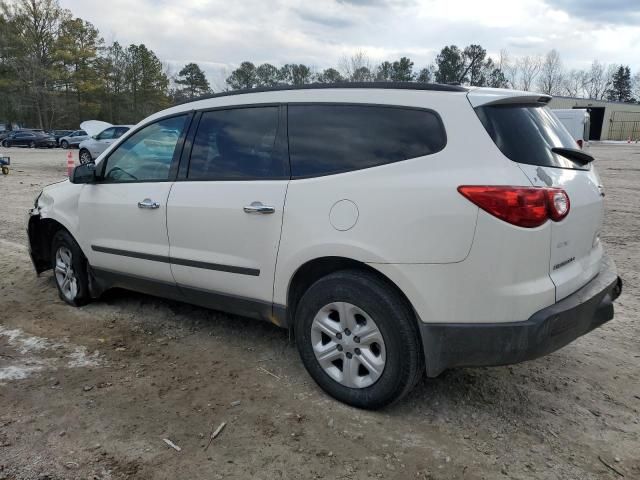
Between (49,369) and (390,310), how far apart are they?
2445 mm

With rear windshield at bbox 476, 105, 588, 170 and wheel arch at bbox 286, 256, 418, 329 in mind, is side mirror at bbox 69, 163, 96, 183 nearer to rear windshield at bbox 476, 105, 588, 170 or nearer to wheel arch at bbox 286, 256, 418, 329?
wheel arch at bbox 286, 256, 418, 329

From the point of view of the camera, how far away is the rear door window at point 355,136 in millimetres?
2793

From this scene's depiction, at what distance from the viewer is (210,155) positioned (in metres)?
3.69

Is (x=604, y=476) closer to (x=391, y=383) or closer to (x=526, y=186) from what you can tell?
(x=391, y=383)

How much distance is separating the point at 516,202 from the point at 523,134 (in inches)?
19.0

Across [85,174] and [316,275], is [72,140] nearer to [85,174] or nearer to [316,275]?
[85,174]

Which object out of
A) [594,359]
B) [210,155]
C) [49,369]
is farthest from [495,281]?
[49,369]

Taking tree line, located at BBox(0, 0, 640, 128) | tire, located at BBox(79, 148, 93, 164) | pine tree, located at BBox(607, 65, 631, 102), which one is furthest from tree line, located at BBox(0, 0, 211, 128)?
pine tree, located at BBox(607, 65, 631, 102)

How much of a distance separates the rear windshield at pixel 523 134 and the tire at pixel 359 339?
0.95 m

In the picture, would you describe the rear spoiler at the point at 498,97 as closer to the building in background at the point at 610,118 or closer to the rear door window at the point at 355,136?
the rear door window at the point at 355,136

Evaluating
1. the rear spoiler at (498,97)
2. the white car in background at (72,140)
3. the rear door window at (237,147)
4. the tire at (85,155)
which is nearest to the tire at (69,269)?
the rear door window at (237,147)

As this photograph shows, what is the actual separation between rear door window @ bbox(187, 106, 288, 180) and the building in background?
6174cm

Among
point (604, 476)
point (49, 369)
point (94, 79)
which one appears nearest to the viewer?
point (604, 476)

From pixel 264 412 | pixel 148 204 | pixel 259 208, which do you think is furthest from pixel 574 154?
pixel 148 204
